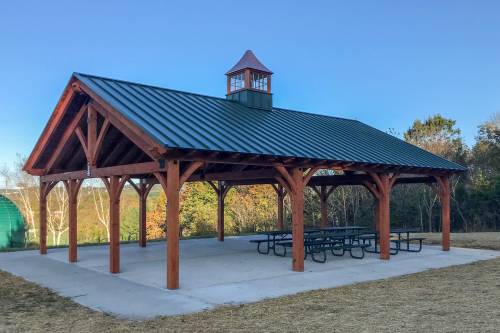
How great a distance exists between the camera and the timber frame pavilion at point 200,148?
8742mm

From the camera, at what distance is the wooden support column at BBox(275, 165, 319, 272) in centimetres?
1026

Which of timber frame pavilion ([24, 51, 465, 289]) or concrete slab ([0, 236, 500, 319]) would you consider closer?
concrete slab ([0, 236, 500, 319])

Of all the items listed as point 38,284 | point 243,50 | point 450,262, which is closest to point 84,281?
point 38,284

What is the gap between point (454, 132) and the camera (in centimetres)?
3050

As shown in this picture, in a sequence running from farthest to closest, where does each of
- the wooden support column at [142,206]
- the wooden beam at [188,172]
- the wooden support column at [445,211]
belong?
the wooden support column at [142,206]
the wooden support column at [445,211]
the wooden beam at [188,172]

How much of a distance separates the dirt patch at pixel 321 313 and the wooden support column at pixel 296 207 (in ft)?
6.19

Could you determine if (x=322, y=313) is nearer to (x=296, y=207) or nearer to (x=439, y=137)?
(x=296, y=207)

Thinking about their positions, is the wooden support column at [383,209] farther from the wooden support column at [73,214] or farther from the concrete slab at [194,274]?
the wooden support column at [73,214]

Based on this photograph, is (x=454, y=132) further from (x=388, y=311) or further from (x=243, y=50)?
(x=388, y=311)

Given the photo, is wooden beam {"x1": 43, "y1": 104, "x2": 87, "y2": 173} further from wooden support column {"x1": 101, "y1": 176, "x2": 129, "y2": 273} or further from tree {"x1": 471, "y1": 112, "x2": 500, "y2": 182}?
tree {"x1": 471, "y1": 112, "x2": 500, "y2": 182}

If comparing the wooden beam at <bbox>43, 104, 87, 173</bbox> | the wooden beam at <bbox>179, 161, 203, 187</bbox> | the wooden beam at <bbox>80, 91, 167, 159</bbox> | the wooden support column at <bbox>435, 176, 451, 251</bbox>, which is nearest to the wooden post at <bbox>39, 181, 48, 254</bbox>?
the wooden beam at <bbox>43, 104, 87, 173</bbox>

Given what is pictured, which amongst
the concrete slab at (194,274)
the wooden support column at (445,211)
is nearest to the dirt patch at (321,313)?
the concrete slab at (194,274)

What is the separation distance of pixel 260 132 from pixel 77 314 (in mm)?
6156

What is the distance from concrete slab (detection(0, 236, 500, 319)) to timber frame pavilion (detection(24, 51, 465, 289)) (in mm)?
535
